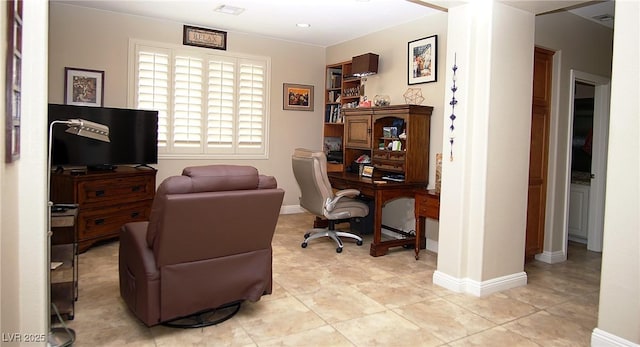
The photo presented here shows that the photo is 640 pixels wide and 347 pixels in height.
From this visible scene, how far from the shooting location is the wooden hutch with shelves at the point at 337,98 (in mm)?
6215

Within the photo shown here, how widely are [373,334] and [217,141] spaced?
404 cm

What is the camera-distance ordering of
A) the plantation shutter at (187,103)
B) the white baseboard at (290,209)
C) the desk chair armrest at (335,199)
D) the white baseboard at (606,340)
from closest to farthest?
the white baseboard at (606,340)
the desk chair armrest at (335,199)
the plantation shutter at (187,103)
the white baseboard at (290,209)

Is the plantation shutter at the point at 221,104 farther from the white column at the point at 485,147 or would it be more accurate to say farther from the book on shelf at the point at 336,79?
the white column at the point at 485,147

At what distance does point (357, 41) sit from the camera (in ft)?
20.3

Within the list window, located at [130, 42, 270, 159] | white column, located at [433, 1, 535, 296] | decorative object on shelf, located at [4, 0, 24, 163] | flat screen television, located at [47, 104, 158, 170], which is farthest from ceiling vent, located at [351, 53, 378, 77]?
decorative object on shelf, located at [4, 0, 24, 163]

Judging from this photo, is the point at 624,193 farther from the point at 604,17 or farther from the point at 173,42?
the point at 173,42

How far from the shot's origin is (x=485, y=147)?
3436mm

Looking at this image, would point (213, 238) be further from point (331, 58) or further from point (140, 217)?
point (331, 58)

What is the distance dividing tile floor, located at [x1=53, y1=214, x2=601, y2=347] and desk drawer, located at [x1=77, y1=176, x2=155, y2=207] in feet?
1.84

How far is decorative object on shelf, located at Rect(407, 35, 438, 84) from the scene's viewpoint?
491 cm

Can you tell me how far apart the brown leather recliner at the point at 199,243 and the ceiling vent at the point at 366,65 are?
324 cm

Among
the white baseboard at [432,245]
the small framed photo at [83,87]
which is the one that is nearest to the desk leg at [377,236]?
the white baseboard at [432,245]

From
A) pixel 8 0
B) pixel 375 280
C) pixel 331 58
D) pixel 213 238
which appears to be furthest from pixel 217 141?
pixel 8 0

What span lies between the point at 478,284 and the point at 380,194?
142 centimetres
